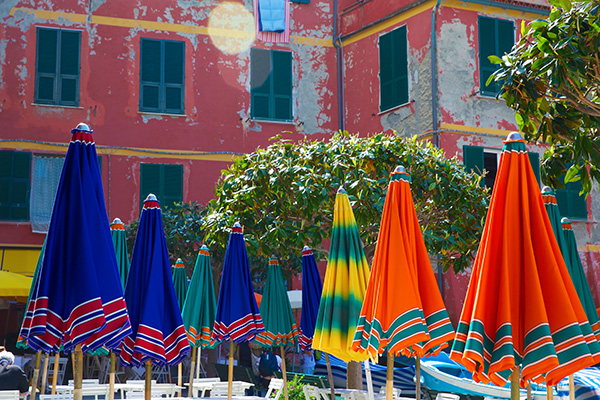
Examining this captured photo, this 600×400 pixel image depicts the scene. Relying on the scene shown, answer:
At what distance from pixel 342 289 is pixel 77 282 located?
3.05 meters

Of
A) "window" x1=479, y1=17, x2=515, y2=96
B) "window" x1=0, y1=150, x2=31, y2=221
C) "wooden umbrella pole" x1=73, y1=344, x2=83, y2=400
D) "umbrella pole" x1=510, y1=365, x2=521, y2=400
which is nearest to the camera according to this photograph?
"umbrella pole" x1=510, y1=365, x2=521, y2=400

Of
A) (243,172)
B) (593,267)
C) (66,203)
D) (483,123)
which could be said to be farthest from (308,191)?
(593,267)

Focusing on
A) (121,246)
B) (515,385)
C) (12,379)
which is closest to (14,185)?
(12,379)

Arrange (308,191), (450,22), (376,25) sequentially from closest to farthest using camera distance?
(308,191), (450,22), (376,25)

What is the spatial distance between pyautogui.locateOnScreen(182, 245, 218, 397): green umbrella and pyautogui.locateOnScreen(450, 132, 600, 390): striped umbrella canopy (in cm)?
606

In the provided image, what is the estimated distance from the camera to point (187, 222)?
1625 cm

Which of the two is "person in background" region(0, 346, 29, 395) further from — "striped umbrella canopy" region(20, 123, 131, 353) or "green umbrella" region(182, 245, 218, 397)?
"striped umbrella canopy" region(20, 123, 131, 353)

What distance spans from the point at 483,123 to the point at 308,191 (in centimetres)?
865

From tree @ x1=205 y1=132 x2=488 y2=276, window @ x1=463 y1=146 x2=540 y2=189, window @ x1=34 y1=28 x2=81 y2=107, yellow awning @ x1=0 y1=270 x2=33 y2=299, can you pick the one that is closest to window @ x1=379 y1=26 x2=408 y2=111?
window @ x1=463 y1=146 x2=540 y2=189

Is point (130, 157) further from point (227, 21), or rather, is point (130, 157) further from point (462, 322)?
point (462, 322)

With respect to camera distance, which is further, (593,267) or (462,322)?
(593,267)

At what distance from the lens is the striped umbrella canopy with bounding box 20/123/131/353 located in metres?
5.77

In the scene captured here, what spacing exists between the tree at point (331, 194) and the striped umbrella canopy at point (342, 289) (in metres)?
2.19

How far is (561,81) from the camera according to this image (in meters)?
6.27
